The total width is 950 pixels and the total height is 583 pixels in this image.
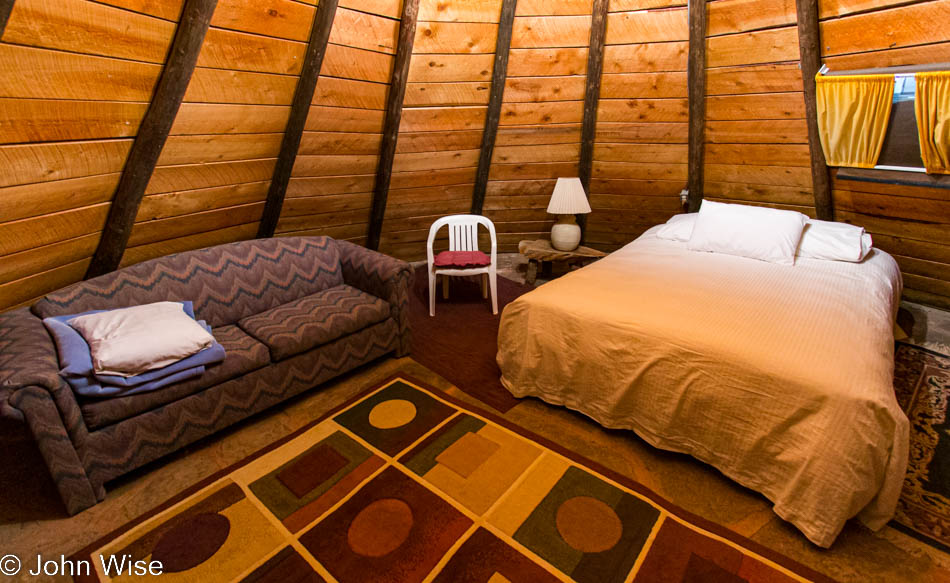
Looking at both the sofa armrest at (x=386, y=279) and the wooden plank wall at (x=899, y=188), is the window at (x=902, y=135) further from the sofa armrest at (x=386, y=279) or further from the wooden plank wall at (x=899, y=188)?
the sofa armrest at (x=386, y=279)

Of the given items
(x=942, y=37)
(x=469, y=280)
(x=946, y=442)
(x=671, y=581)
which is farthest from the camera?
(x=469, y=280)

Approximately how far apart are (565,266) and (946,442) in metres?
2.54

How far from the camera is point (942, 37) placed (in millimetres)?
2109

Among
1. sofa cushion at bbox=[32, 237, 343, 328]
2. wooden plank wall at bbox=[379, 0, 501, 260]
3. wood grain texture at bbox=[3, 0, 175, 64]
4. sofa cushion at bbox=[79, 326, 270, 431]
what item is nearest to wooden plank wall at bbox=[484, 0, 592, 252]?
wooden plank wall at bbox=[379, 0, 501, 260]

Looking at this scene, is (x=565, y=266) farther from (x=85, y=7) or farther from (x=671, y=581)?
(x=85, y=7)

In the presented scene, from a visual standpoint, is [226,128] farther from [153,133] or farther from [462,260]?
[462,260]

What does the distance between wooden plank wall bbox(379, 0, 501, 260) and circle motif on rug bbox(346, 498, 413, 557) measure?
2.39 meters

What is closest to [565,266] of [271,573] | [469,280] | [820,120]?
[469,280]

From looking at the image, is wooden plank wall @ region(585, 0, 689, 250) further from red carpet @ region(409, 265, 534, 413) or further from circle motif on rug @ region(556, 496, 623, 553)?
circle motif on rug @ region(556, 496, 623, 553)

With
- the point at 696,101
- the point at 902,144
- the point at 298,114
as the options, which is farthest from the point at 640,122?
the point at 298,114

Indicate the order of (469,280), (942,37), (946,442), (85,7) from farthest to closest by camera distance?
(469,280), (942,37), (946,442), (85,7)

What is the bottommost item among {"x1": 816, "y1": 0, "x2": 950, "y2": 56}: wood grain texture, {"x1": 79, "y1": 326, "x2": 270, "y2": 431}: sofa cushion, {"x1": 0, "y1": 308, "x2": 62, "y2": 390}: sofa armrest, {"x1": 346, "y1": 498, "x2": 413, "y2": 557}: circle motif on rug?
{"x1": 346, "y1": 498, "x2": 413, "y2": 557}: circle motif on rug

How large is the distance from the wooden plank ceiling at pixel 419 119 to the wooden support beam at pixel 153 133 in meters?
0.03

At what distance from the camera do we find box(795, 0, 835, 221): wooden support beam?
2.37m
